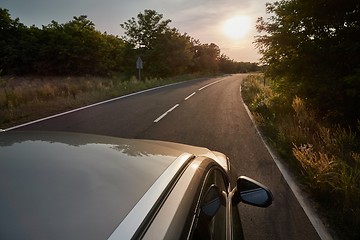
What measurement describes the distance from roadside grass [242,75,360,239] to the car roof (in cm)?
279

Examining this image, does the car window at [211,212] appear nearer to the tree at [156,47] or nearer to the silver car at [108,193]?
the silver car at [108,193]

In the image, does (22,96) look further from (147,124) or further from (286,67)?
(286,67)

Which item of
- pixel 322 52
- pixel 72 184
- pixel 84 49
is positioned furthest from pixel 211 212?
pixel 84 49

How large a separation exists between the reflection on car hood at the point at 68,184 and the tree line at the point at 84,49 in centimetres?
4322

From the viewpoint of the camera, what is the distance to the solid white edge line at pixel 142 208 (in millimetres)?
1148

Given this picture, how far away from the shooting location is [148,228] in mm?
1209

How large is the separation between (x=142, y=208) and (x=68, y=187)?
43cm

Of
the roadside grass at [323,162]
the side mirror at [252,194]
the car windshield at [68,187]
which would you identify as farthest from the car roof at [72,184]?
the roadside grass at [323,162]

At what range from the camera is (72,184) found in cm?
149

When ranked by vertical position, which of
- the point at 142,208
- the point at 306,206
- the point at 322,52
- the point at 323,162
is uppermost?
the point at 322,52

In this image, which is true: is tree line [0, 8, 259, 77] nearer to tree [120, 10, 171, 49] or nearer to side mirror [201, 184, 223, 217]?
tree [120, 10, 171, 49]

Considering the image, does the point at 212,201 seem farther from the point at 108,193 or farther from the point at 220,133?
the point at 220,133

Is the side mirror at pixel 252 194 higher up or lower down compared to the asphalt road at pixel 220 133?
higher up

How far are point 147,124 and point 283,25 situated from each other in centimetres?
567
